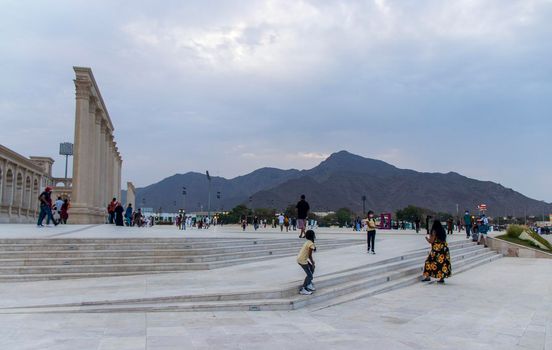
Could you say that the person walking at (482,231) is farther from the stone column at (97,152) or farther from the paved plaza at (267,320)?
the stone column at (97,152)

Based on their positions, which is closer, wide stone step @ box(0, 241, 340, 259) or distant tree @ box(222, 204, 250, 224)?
wide stone step @ box(0, 241, 340, 259)

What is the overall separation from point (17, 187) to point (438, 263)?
4308cm

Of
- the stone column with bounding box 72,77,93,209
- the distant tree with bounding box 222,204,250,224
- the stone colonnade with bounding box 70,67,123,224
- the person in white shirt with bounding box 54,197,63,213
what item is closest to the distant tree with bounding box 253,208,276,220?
the distant tree with bounding box 222,204,250,224

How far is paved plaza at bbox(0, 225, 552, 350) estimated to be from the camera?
19.9 ft

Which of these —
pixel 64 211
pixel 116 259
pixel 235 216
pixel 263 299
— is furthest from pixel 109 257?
pixel 235 216

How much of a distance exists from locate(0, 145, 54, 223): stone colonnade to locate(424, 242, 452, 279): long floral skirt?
33020 millimetres

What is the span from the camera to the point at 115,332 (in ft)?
20.7

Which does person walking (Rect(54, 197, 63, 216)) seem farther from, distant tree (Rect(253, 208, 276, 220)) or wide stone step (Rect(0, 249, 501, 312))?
distant tree (Rect(253, 208, 276, 220))

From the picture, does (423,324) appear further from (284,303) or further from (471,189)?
(471,189)

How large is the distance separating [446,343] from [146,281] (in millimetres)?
6273

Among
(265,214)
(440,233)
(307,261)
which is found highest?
(265,214)

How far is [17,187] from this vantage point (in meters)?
44.6

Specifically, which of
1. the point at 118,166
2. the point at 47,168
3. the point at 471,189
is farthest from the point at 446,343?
the point at 471,189

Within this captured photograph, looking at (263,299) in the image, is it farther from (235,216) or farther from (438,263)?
(235,216)
